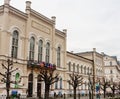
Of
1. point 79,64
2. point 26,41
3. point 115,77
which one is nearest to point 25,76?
point 26,41

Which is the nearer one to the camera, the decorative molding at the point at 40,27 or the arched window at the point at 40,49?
the decorative molding at the point at 40,27

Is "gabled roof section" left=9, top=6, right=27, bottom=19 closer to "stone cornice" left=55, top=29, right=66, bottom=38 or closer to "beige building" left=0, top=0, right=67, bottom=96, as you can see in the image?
"beige building" left=0, top=0, right=67, bottom=96

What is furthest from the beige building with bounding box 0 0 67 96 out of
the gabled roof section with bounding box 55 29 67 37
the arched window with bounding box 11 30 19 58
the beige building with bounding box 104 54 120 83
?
the beige building with bounding box 104 54 120 83

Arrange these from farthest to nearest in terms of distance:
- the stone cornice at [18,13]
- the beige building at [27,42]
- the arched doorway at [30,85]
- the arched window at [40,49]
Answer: the arched window at [40,49] → the arched doorway at [30,85] → the stone cornice at [18,13] → the beige building at [27,42]

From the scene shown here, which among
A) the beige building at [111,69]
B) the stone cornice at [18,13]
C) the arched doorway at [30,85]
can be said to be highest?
the stone cornice at [18,13]

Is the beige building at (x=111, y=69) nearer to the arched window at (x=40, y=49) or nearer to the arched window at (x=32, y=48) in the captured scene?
the arched window at (x=40, y=49)

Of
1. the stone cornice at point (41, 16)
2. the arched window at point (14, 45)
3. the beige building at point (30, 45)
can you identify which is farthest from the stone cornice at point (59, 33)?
the arched window at point (14, 45)

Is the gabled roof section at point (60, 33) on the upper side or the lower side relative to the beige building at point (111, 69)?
upper

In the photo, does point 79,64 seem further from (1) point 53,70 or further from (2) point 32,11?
(2) point 32,11

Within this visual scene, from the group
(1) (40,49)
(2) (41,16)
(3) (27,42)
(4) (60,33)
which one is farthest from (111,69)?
(3) (27,42)

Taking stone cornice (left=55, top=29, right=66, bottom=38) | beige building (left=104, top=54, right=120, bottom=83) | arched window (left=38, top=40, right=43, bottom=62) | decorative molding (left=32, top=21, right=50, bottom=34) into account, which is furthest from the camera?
beige building (left=104, top=54, right=120, bottom=83)

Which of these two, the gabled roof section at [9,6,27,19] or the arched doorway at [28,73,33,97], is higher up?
the gabled roof section at [9,6,27,19]

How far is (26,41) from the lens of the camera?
128 feet

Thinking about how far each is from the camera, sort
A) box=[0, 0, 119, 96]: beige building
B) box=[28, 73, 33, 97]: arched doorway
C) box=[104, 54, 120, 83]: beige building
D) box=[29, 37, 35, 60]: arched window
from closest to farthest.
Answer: box=[0, 0, 119, 96]: beige building, box=[28, 73, 33, 97]: arched doorway, box=[29, 37, 35, 60]: arched window, box=[104, 54, 120, 83]: beige building
